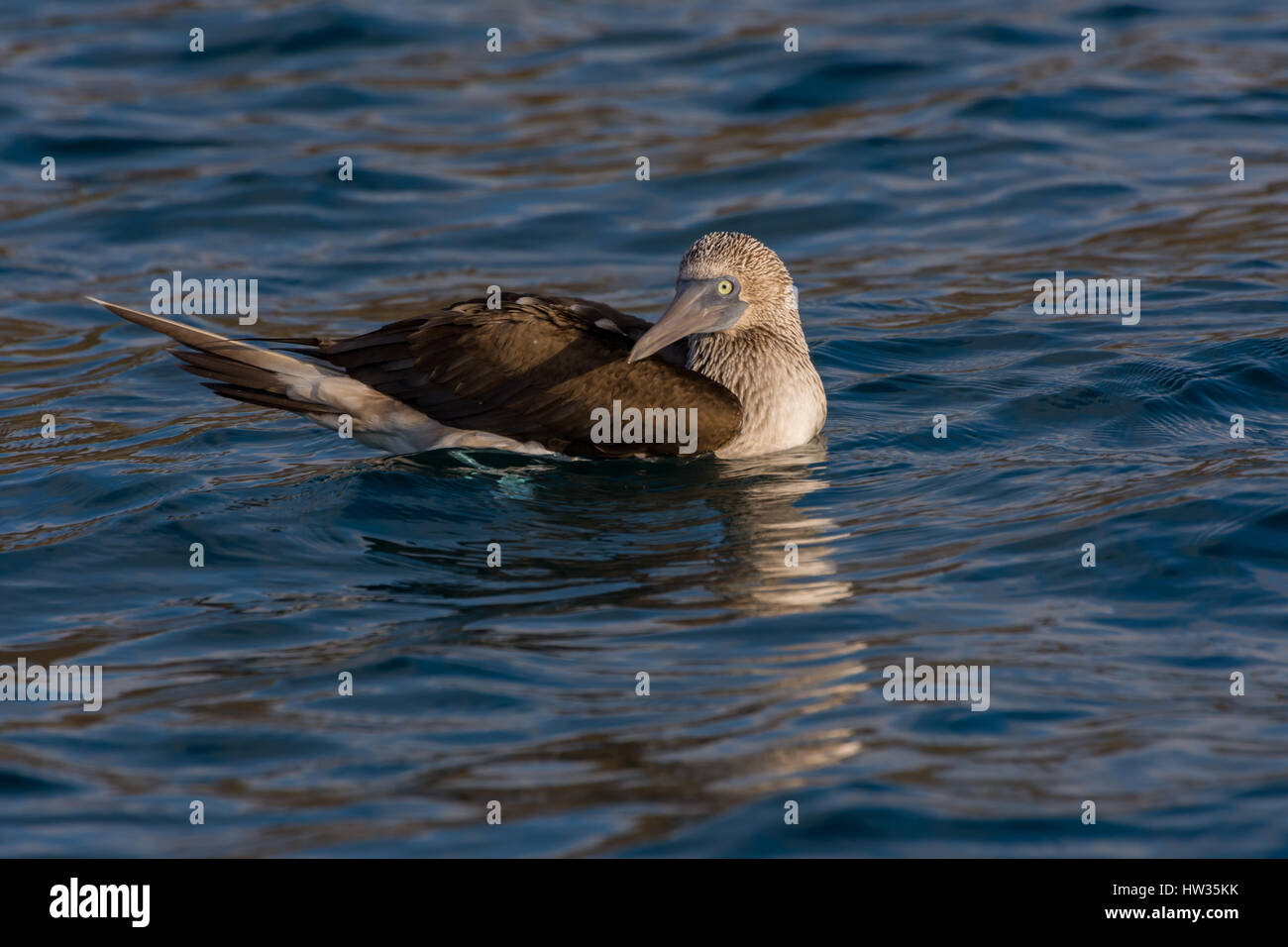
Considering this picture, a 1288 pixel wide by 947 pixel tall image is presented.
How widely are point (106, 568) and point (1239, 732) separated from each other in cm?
507

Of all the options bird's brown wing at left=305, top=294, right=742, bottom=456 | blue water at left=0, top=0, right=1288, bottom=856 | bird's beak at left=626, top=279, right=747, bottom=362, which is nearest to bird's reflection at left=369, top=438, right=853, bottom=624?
blue water at left=0, top=0, right=1288, bottom=856

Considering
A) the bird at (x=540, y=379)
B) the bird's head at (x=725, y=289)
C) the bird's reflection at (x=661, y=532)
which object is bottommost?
the bird's reflection at (x=661, y=532)

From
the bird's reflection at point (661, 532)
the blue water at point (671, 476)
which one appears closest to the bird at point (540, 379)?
the bird's reflection at point (661, 532)

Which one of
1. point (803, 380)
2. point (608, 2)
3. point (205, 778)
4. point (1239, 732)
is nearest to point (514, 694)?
point (205, 778)

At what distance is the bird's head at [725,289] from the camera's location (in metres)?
8.73

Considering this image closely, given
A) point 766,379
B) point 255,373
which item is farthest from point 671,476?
point 255,373

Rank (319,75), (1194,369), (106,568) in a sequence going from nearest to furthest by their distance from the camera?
(106,568)
(1194,369)
(319,75)

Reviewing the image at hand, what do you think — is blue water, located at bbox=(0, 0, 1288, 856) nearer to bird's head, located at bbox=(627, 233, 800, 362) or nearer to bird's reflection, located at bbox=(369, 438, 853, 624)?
bird's reflection, located at bbox=(369, 438, 853, 624)

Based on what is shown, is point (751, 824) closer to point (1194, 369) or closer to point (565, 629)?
point (565, 629)

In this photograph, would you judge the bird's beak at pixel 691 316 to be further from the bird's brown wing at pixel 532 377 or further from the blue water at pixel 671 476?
the blue water at pixel 671 476

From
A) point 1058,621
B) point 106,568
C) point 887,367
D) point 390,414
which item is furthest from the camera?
point 887,367

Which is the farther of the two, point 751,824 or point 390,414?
point 390,414

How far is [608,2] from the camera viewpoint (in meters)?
18.7

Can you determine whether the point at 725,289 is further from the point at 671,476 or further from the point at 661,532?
the point at 661,532
